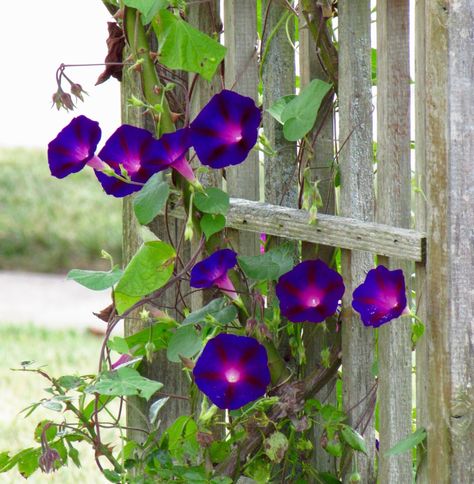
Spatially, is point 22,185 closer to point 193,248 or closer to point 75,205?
point 75,205

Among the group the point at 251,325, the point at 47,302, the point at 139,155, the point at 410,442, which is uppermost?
the point at 139,155

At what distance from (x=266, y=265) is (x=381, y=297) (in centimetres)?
30

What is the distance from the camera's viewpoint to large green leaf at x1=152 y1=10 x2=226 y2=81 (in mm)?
1919

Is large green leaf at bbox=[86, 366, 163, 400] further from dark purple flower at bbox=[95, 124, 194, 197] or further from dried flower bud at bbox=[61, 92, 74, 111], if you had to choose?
dried flower bud at bbox=[61, 92, 74, 111]

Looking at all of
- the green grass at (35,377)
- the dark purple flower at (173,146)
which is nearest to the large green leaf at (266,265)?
the dark purple flower at (173,146)

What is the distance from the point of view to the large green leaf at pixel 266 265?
1.95 m

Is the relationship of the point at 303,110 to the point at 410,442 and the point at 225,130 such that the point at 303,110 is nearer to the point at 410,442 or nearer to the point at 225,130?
the point at 225,130

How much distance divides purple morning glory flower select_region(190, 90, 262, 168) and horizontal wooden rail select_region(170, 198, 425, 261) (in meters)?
0.18

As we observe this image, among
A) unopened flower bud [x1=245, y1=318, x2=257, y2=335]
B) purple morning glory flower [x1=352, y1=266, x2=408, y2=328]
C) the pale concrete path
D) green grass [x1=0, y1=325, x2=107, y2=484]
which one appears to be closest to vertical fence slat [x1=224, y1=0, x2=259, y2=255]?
unopened flower bud [x1=245, y1=318, x2=257, y2=335]

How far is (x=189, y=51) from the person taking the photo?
192cm

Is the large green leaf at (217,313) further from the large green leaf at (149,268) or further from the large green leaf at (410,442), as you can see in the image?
the large green leaf at (410,442)

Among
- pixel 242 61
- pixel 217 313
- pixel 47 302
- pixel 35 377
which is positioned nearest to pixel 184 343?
pixel 217 313

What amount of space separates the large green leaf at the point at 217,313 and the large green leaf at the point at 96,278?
152 mm

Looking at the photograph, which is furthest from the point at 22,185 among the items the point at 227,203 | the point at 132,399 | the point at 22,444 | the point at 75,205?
the point at 227,203
